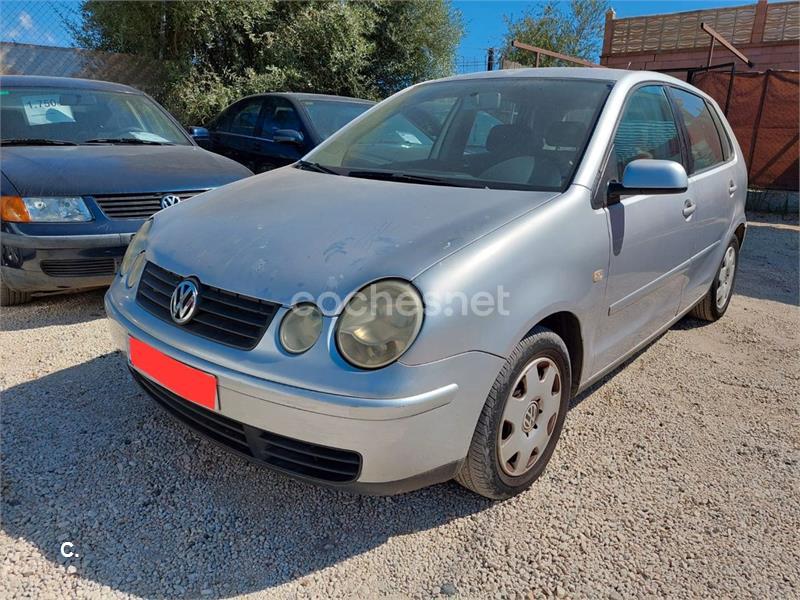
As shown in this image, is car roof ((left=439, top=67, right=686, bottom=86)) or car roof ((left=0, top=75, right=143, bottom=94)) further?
car roof ((left=0, top=75, right=143, bottom=94))

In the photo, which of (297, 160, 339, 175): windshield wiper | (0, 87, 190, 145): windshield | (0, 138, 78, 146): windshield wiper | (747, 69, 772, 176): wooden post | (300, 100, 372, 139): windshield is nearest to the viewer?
(297, 160, 339, 175): windshield wiper

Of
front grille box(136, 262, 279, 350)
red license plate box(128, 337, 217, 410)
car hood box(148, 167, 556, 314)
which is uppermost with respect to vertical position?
car hood box(148, 167, 556, 314)

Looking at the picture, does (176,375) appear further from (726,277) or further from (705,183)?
(726,277)

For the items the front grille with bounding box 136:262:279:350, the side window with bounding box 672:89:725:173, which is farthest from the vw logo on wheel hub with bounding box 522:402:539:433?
the side window with bounding box 672:89:725:173

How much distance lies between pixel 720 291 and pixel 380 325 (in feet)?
10.5

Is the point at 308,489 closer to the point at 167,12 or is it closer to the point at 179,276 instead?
the point at 179,276

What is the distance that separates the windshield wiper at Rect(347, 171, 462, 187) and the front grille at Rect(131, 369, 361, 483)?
3.85 ft

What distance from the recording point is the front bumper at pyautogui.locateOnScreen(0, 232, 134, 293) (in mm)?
3320

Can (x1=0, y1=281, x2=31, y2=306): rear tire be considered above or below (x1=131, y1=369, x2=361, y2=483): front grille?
below

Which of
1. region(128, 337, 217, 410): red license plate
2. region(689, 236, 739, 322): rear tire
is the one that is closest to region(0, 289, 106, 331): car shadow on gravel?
region(128, 337, 217, 410): red license plate

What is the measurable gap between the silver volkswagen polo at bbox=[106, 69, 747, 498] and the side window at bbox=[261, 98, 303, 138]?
309cm

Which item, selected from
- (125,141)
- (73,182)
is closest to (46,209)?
(73,182)

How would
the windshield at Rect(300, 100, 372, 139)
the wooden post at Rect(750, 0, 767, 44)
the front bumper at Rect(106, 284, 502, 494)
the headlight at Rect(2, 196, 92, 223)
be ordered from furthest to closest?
the wooden post at Rect(750, 0, 767, 44) → the windshield at Rect(300, 100, 372, 139) → the headlight at Rect(2, 196, 92, 223) → the front bumper at Rect(106, 284, 502, 494)

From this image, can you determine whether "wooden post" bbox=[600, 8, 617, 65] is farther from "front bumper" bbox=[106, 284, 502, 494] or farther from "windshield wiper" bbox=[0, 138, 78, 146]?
"front bumper" bbox=[106, 284, 502, 494]
